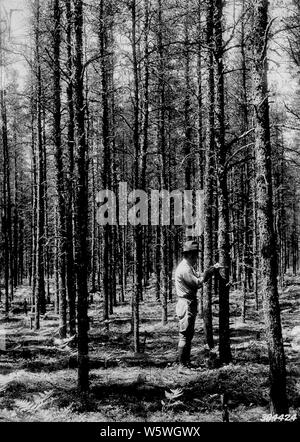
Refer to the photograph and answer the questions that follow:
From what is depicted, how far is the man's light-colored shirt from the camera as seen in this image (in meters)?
8.60

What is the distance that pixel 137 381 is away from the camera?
811cm

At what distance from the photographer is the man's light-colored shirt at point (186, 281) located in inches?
339

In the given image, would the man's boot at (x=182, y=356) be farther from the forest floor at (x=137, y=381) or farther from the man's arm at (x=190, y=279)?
the man's arm at (x=190, y=279)

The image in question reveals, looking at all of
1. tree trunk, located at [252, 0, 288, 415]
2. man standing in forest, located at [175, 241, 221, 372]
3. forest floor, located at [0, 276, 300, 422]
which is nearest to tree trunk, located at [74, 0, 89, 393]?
forest floor, located at [0, 276, 300, 422]

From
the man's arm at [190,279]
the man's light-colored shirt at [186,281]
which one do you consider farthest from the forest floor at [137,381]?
the man's arm at [190,279]

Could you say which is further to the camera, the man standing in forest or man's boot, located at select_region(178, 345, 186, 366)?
man's boot, located at select_region(178, 345, 186, 366)

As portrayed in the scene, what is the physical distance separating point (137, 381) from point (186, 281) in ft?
7.40

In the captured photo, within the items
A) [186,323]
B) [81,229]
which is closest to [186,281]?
[186,323]

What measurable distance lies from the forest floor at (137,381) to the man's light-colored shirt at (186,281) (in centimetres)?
157

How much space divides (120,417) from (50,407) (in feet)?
4.31

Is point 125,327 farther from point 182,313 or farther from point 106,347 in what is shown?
point 182,313

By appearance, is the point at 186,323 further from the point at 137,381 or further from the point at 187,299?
the point at 137,381

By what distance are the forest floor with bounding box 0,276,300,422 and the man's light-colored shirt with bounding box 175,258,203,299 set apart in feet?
5.16

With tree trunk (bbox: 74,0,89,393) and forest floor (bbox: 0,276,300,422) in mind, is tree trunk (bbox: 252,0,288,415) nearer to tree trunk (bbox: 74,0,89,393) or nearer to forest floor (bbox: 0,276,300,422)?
forest floor (bbox: 0,276,300,422)
